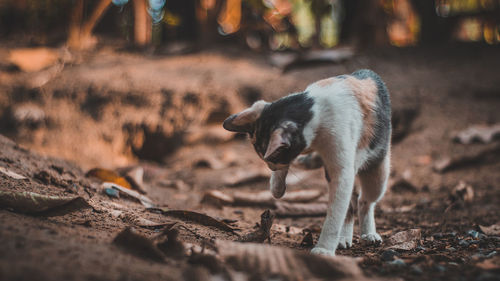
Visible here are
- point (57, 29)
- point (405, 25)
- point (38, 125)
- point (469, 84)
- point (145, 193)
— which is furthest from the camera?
point (405, 25)

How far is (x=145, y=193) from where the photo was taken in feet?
14.4

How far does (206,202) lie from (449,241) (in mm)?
2411

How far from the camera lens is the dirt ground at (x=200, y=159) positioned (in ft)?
6.75

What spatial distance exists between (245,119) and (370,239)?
142 cm

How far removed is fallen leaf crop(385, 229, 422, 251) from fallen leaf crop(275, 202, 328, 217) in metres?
1.27

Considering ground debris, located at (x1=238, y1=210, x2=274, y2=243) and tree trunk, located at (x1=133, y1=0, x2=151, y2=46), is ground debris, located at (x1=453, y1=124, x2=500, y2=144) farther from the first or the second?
tree trunk, located at (x1=133, y1=0, x2=151, y2=46)

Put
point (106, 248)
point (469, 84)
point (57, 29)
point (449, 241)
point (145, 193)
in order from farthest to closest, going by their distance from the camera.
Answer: point (57, 29) → point (469, 84) → point (145, 193) → point (449, 241) → point (106, 248)

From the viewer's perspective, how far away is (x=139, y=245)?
2080mm

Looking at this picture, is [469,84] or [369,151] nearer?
[369,151]

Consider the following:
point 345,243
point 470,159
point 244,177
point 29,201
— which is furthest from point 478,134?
point 29,201

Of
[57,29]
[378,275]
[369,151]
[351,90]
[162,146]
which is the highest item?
[57,29]

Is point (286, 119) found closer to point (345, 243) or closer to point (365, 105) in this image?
point (365, 105)

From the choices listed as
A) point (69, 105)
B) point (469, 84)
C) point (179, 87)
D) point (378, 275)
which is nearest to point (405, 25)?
point (469, 84)

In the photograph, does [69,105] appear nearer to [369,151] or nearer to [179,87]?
[179,87]
